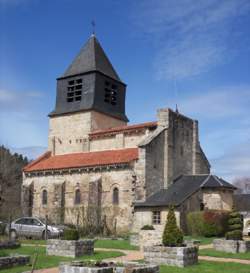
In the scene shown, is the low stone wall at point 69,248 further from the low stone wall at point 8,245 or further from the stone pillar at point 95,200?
the stone pillar at point 95,200

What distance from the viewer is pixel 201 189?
35.8 meters

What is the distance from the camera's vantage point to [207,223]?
32.7 metres

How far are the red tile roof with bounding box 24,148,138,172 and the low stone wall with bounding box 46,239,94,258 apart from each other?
59.9ft

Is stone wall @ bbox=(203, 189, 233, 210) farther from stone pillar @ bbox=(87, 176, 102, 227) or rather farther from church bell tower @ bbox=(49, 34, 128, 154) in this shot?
church bell tower @ bbox=(49, 34, 128, 154)

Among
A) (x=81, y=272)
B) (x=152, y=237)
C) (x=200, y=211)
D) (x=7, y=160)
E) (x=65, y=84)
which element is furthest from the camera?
(x=7, y=160)

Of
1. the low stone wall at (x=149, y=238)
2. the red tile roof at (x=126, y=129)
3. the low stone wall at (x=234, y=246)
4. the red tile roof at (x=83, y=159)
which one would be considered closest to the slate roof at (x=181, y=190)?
the red tile roof at (x=83, y=159)

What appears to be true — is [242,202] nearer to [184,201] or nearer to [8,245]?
[184,201]

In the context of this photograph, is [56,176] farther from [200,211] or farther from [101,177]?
[200,211]

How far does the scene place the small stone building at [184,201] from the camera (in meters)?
34.0

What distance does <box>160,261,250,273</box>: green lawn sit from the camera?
15.0 meters

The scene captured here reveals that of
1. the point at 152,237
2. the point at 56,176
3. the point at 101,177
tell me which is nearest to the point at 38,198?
the point at 56,176

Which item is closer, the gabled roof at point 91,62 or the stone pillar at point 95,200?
the stone pillar at point 95,200

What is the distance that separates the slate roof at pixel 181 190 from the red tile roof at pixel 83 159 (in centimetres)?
362

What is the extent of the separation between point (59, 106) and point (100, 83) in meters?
5.12
